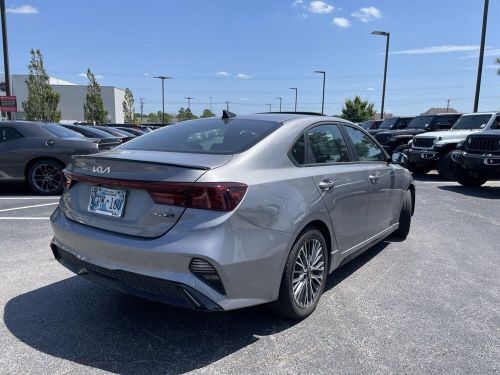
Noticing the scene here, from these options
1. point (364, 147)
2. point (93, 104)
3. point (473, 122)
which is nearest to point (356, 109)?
point (93, 104)

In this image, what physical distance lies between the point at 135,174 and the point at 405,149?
1293cm

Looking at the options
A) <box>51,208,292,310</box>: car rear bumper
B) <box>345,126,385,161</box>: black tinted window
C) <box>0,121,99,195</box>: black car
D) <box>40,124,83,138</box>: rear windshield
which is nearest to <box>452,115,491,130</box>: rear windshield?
<box>345,126,385,161</box>: black tinted window

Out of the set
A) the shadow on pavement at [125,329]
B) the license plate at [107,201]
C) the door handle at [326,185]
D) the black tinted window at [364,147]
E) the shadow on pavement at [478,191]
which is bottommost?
the shadow on pavement at [125,329]

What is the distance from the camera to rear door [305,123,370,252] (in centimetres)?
366

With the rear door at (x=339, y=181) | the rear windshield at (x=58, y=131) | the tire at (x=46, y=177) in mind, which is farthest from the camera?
the rear windshield at (x=58, y=131)

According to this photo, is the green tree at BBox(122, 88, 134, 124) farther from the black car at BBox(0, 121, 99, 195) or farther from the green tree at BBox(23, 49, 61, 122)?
the black car at BBox(0, 121, 99, 195)

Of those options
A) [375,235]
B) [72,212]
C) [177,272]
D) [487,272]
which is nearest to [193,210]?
[177,272]

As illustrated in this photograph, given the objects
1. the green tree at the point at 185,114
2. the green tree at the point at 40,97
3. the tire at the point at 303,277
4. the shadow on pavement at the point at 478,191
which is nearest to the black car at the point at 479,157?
the shadow on pavement at the point at 478,191

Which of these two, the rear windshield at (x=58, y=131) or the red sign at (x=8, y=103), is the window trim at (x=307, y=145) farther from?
the red sign at (x=8, y=103)

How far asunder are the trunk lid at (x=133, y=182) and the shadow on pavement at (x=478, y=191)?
28.6ft

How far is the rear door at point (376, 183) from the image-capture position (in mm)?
4489

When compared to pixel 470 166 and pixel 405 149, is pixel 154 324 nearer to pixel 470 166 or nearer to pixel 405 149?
pixel 470 166

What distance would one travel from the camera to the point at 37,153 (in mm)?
8781

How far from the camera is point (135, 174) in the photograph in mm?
2918
